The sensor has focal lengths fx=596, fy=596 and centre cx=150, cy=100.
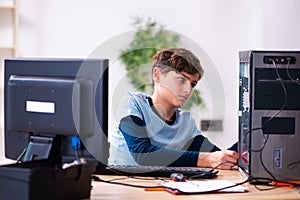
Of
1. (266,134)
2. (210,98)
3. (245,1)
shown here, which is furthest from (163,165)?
(245,1)

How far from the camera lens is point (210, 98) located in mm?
4660

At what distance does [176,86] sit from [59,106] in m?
0.78

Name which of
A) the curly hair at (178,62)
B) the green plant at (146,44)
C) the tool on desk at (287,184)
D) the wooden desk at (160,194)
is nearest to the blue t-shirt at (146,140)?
the curly hair at (178,62)

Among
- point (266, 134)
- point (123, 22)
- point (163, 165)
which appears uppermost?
point (123, 22)

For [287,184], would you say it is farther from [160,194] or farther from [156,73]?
[156,73]

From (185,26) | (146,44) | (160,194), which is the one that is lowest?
(160,194)

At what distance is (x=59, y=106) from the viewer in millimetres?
1972

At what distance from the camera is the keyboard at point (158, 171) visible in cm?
229

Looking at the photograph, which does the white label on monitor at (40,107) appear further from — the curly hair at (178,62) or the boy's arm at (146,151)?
the curly hair at (178,62)

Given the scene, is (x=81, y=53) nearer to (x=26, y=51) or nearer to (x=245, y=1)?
(x=26, y=51)

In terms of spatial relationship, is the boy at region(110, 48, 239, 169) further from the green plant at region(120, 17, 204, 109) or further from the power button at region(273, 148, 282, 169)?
the green plant at region(120, 17, 204, 109)

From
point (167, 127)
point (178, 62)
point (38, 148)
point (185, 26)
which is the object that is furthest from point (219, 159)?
point (185, 26)

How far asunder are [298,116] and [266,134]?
5.3 inches

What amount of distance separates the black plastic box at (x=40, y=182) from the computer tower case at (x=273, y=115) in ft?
2.34
